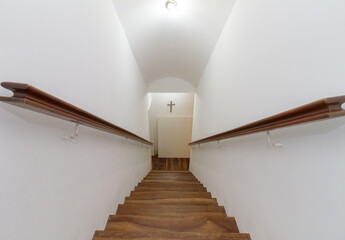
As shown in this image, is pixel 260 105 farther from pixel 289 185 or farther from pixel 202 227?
pixel 202 227

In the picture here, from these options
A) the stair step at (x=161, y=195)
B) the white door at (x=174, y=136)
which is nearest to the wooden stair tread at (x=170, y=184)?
the stair step at (x=161, y=195)

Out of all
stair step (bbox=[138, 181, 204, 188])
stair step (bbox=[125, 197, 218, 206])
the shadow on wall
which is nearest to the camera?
stair step (bbox=[125, 197, 218, 206])

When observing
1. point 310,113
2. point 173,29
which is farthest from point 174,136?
point 310,113

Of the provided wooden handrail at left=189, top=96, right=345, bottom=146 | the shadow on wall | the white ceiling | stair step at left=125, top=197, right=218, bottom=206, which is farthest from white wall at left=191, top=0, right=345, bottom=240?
the shadow on wall

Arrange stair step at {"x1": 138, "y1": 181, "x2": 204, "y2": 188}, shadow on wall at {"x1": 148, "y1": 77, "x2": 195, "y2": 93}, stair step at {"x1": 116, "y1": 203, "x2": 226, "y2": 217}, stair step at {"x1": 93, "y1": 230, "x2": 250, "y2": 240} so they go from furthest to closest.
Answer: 1. shadow on wall at {"x1": 148, "y1": 77, "x2": 195, "y2": 93}
2. stair step at {"x1": 138, "y1": 181, "x2": 204, "y2": 188}
3. stair step at {"x1": 116, "y1": 203, "x2": 226, "y2": 217}
4. stair step at {"x1": 93, "y1": 230, "x2": 250, "y2": 240}

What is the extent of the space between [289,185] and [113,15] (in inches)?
92.2

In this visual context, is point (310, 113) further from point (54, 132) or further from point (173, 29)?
point (173, 29)

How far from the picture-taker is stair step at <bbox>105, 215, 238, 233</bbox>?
146cm

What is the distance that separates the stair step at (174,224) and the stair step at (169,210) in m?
0.13

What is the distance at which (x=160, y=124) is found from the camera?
6281mm

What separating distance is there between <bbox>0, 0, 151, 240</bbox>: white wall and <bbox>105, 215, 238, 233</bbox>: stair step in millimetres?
161

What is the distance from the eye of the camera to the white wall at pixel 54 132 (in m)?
0.66

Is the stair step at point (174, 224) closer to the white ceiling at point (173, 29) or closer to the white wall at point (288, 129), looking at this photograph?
the white wall at point (288, 129)

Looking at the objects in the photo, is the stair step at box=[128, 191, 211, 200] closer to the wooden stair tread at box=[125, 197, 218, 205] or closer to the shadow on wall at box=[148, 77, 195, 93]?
the wooden stair tread at box=[125, 197, 218, 205]
